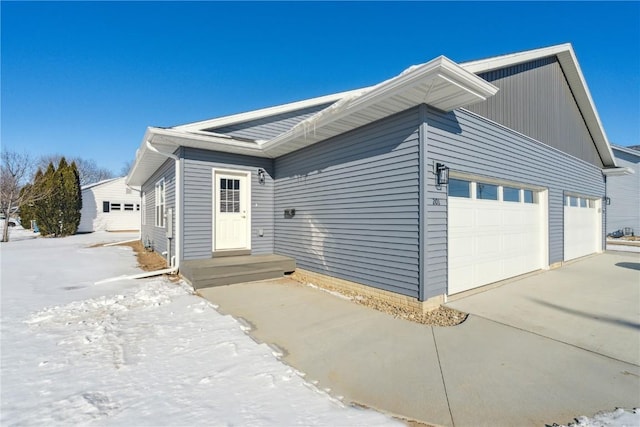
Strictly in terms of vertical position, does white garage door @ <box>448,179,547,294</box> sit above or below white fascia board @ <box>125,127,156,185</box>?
below

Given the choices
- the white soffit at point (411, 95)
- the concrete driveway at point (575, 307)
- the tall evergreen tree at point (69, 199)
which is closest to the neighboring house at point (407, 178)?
the white soffit at point (411, 95)

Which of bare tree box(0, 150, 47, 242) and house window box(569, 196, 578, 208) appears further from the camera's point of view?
bare tree box(0, 150, 47, 242)

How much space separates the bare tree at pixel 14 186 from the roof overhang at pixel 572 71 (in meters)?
21.7

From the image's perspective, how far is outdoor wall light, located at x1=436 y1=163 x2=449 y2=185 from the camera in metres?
4.34

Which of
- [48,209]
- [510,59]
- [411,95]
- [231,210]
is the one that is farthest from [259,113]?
[48,209]

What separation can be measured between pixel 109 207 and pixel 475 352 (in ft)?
85.0

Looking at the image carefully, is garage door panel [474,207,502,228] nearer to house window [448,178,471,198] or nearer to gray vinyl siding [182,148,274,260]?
house window [448,178,471,198]

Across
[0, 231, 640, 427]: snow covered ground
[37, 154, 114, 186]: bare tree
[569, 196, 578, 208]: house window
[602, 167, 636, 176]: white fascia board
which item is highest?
[37, 154, 114, 186]: bare tree

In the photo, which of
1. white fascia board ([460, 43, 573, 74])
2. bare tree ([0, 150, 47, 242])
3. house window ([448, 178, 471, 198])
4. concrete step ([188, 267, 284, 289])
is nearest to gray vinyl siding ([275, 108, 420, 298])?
concrete step ([188, 267, 284, 289])

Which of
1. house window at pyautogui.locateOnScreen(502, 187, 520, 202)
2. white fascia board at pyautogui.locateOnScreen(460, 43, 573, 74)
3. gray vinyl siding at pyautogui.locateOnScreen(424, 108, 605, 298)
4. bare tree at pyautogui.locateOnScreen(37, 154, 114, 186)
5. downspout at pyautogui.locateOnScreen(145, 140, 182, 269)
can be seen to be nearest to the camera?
gray vinyl siding at pyautogui.locateOnScreen(424, 108, 605, 298)

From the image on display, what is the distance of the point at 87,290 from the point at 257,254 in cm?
349

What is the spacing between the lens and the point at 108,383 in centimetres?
230

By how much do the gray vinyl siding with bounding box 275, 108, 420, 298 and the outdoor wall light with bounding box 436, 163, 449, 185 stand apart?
369mm

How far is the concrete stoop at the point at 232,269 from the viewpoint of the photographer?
5.57m
